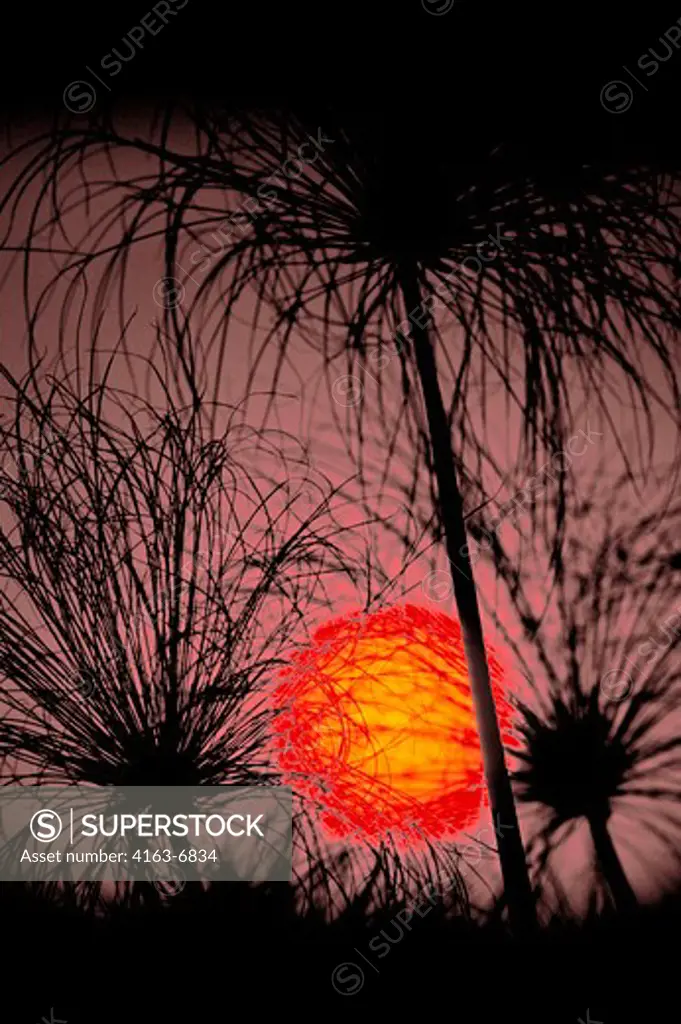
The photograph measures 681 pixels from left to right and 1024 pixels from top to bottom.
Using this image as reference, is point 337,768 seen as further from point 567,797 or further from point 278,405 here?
point 278,405

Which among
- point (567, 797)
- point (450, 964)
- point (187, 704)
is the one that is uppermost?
point (187, 704)

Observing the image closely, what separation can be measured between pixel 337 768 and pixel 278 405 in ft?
1.43

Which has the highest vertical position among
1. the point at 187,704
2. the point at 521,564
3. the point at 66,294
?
the point at 66,294

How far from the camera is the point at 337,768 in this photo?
1.08m

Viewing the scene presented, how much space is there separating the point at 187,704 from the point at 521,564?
1.41 ft

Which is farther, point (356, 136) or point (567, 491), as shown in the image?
point (567, 491)

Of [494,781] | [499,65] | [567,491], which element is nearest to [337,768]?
[494,781]

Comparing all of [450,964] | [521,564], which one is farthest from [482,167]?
[450,964]

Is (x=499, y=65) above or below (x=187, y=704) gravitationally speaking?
above

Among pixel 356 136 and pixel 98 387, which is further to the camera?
pixel 98 387

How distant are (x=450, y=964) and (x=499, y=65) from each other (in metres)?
1.06

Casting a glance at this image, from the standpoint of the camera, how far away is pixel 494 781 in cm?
104

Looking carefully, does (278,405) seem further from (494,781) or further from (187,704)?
(494,781)

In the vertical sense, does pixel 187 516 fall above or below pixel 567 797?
above
